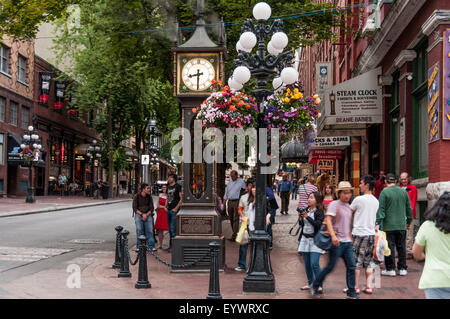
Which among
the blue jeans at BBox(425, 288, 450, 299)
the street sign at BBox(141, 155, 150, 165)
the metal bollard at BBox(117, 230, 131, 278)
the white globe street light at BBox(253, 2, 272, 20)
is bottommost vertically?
the metal bollard at BBox(117, 230, 131, 278)

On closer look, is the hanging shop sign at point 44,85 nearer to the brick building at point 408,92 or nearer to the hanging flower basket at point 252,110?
the brick building at point 408,92

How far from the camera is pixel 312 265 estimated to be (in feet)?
28.2

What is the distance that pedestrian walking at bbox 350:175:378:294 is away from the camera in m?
8.83

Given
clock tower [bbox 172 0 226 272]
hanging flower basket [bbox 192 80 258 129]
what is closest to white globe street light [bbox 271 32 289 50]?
hanging flower basket [bbox 192 80 258 129]

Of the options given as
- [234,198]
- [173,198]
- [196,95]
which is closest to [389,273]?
[196,95]

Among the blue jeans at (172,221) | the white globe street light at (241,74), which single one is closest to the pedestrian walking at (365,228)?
the white globe street light at (241,74)

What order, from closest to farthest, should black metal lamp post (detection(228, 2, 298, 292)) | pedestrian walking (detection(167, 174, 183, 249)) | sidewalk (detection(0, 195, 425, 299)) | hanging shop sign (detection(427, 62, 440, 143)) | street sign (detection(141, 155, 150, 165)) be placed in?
sidewalk (detection(0, 195, 425, 299))
black metal lamp post (detection(228, 2, 298, 292))
hanging shop sign (detection(427, 62, 440, 143))
pedestrian walking (detection(167, 174, 183, 249))
street sign (detection(141, 155, 150, 165))

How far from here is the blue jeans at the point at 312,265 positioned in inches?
336

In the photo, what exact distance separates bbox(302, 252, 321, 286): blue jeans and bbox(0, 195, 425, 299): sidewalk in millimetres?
281

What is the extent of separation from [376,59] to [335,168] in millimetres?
15673

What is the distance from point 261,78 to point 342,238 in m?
2.91

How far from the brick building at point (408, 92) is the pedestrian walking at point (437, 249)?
269 inches

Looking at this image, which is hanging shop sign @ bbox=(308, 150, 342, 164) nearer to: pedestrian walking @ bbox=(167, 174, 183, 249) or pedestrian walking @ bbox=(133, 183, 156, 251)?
pedestrian walking @ bbox=(167, 174, 183, 249)

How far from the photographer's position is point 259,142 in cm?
916
